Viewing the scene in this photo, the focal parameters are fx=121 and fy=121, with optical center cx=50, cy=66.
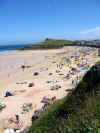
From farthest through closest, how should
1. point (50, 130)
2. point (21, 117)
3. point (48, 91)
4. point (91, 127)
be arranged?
1. point (48, 91)
2. point (21, 117)
3. point (50, 130)
4. point (91, 127)

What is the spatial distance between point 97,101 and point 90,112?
0.64m

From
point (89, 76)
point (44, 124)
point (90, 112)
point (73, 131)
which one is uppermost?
point (89, 76)

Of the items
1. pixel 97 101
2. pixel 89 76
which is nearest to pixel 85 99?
pixel 97 101

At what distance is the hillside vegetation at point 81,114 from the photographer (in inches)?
163

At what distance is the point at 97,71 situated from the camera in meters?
6.25

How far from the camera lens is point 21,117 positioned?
841cm

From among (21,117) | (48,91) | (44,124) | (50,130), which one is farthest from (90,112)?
(48,91)

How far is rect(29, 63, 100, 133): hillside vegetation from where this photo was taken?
163 inches

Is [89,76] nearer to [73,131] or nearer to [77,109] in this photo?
[77,109]

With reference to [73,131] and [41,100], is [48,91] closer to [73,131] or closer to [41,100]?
[41,100]

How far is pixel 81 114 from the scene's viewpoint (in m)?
4.71

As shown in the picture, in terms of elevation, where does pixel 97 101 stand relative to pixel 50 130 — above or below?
above

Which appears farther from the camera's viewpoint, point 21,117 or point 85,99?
point 21,117

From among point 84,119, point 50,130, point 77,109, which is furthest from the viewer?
point 77,109
